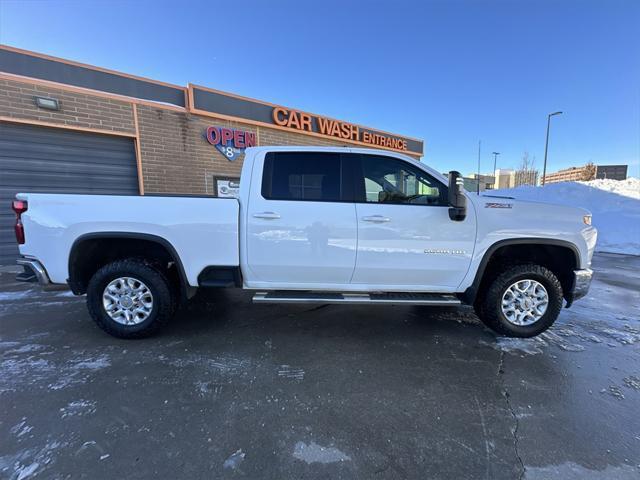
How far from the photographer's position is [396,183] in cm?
348

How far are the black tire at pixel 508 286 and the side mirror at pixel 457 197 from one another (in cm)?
91

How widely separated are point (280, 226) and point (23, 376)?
103 inches

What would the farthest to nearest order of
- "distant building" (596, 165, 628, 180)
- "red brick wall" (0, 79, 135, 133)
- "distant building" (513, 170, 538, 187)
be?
"distant building" (513, 170, 538, 187), "distant building" (596, 165, 628, 180), "red brick wall" (0, 79, 135, 133)

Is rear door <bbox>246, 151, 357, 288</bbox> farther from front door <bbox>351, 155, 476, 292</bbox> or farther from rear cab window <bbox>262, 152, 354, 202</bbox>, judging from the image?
front door <bbox>351, 155, 476, 292</bbox>

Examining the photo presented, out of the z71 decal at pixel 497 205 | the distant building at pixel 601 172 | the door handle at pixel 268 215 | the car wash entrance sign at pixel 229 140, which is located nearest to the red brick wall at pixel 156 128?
the car wash entrance sign at pixel 229 140

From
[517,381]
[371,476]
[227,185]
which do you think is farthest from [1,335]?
[227,185]

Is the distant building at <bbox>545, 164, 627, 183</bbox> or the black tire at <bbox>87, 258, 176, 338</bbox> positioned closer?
the black tire at <bbox>87, 258, 176, 338</bbox>

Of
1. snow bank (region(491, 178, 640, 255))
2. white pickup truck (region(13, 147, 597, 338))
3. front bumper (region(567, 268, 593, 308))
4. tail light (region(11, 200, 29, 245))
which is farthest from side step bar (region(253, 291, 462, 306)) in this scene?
snow bank (region(491, 178, 640, 255))

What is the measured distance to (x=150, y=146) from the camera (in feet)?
27.2

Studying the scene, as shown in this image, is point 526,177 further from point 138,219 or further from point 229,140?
point 138,219

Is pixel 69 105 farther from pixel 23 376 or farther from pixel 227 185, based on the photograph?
pixel 23 376

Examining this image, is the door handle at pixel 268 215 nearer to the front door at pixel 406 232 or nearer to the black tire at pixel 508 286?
the front door at pixel 406 232

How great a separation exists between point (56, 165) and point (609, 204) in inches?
865

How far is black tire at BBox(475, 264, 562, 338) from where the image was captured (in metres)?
3.43
